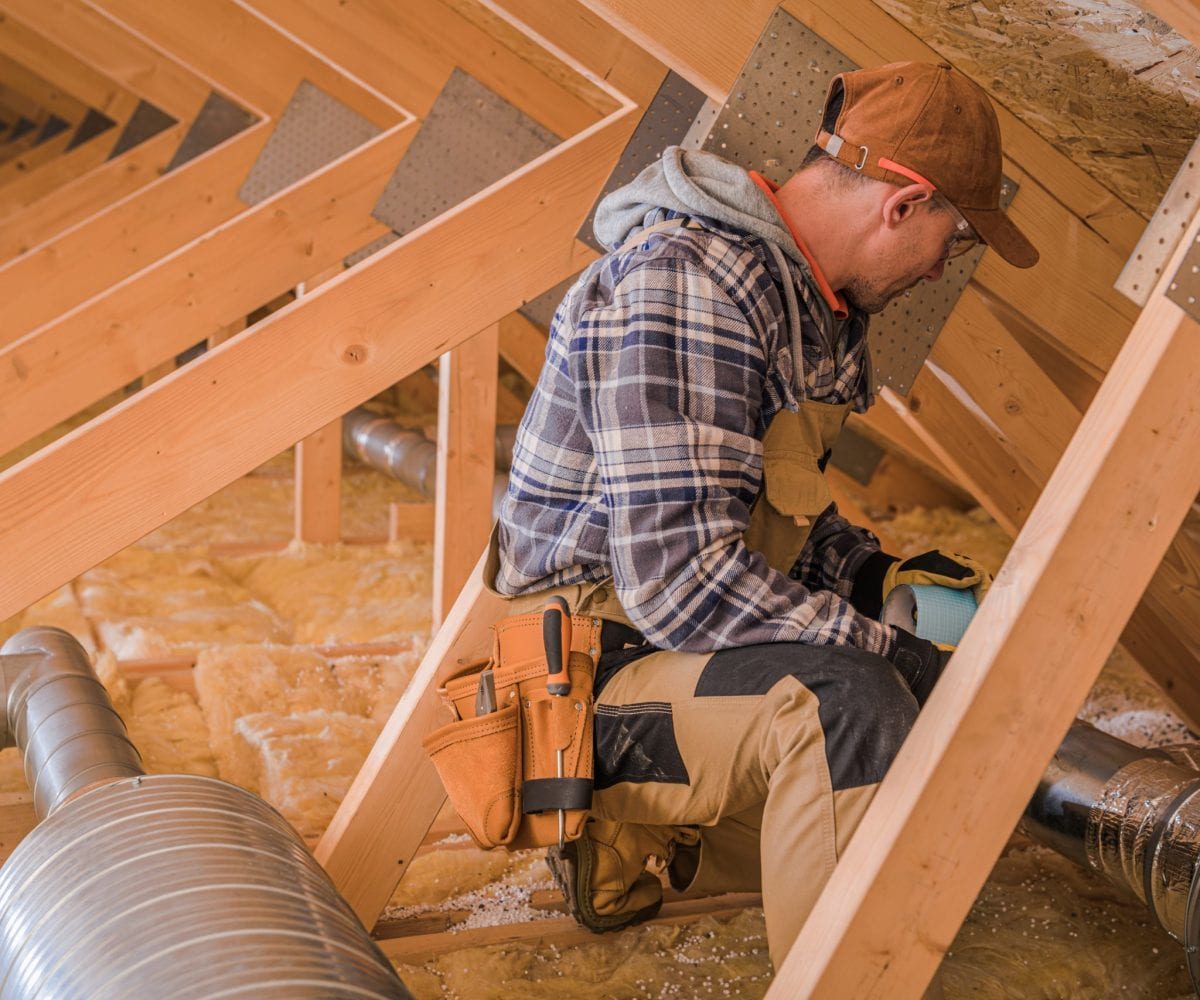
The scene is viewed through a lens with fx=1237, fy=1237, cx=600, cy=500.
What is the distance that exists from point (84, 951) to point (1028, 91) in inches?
62.9

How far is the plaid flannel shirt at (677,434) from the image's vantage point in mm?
1375

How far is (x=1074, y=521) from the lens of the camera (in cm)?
105

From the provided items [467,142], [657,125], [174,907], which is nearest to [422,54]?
[467,142]

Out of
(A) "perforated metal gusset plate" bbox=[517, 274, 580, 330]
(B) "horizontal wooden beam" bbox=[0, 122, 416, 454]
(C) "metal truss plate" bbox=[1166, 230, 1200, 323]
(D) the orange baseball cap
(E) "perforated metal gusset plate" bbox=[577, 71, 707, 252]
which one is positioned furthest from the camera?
(A) "perforated metal gusset plate" bbox=[517, 274, 580, 330]

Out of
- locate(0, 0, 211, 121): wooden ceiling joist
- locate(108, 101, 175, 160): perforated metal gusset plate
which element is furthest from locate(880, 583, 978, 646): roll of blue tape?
locate(108, 101, 175, 160): perforated metal gusset plate

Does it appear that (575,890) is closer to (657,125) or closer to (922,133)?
Answer: (922,133)

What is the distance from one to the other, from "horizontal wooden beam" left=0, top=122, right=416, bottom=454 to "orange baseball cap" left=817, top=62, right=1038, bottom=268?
1606 millimetres

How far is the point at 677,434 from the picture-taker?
1.37m

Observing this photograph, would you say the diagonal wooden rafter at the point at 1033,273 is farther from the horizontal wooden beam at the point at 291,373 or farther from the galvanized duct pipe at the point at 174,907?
the galvanized duct pipe at the point at 174,907

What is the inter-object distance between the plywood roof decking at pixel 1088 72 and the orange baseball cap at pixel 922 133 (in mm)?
165

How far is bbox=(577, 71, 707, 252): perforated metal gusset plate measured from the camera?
2076 millimetres

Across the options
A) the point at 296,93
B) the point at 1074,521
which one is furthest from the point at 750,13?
the point at 296,93

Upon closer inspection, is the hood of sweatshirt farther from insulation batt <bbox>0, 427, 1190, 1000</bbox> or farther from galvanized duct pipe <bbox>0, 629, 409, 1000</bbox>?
insulation batt <bbox>0, 427, 1190, 1000</bbox>

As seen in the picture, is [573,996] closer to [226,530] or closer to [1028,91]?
[1028,91]
